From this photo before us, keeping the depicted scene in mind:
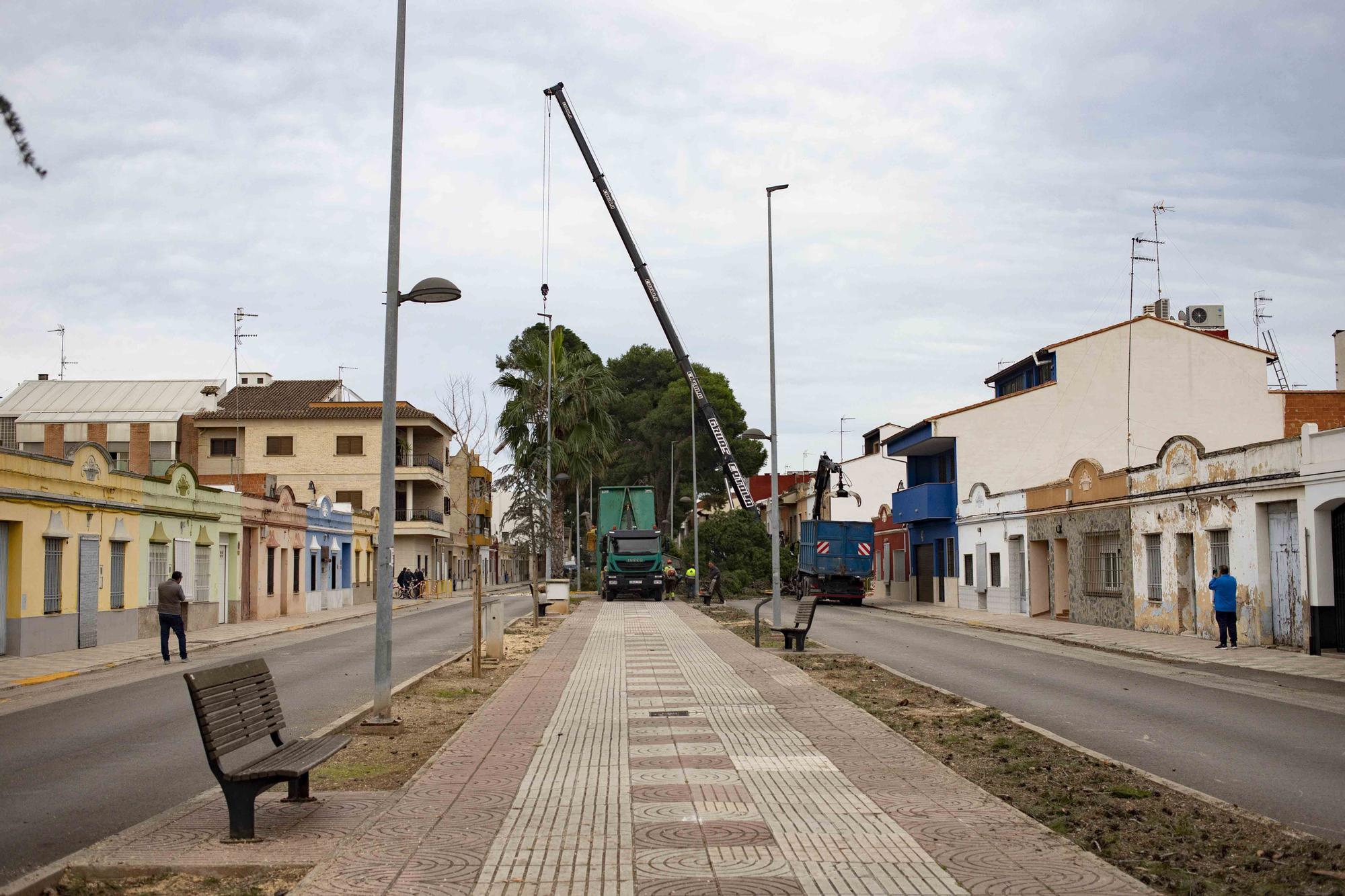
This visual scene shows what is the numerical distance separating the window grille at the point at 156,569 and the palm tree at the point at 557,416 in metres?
19.7

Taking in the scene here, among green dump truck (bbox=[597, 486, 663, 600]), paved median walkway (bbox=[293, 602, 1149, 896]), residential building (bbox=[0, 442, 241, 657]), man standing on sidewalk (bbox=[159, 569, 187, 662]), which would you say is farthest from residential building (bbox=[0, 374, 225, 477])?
paved median walkway (bbox=[293, 602, 1149, 896])

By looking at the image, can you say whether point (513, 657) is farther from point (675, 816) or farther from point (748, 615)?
point (748, 615)

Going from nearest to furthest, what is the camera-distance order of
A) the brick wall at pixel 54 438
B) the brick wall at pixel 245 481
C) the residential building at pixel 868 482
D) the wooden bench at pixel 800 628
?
the wooden bench at pixel 800 628, the brick wall at pixel 245 481, the brick wall at pixel 54 438, the residential building at pixel 868 482

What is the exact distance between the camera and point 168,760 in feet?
34.5

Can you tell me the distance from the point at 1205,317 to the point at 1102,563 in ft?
67.0

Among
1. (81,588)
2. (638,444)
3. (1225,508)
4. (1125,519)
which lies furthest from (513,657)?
(638,444)

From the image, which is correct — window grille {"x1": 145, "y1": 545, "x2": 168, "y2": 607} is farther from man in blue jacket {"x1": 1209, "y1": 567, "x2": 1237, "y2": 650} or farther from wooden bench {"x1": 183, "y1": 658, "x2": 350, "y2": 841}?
man in blue jacket {"x1": 1209, "y1": 567, "x2": 1237, "y2": 650}

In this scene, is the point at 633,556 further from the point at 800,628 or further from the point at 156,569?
the point at 800,628

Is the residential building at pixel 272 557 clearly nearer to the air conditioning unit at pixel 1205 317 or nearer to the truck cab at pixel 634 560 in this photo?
the truck cab at pixel 634 560

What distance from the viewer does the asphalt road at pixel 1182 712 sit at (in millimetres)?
8883

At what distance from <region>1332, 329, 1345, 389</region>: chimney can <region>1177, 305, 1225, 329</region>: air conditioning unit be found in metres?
8.03

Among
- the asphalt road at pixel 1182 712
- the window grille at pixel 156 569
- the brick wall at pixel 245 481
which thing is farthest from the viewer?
the brick wall at pixel 245 481

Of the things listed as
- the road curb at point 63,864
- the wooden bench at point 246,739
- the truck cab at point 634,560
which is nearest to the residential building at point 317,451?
the truck cab at point 634,560

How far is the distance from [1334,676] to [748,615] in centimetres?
1926
